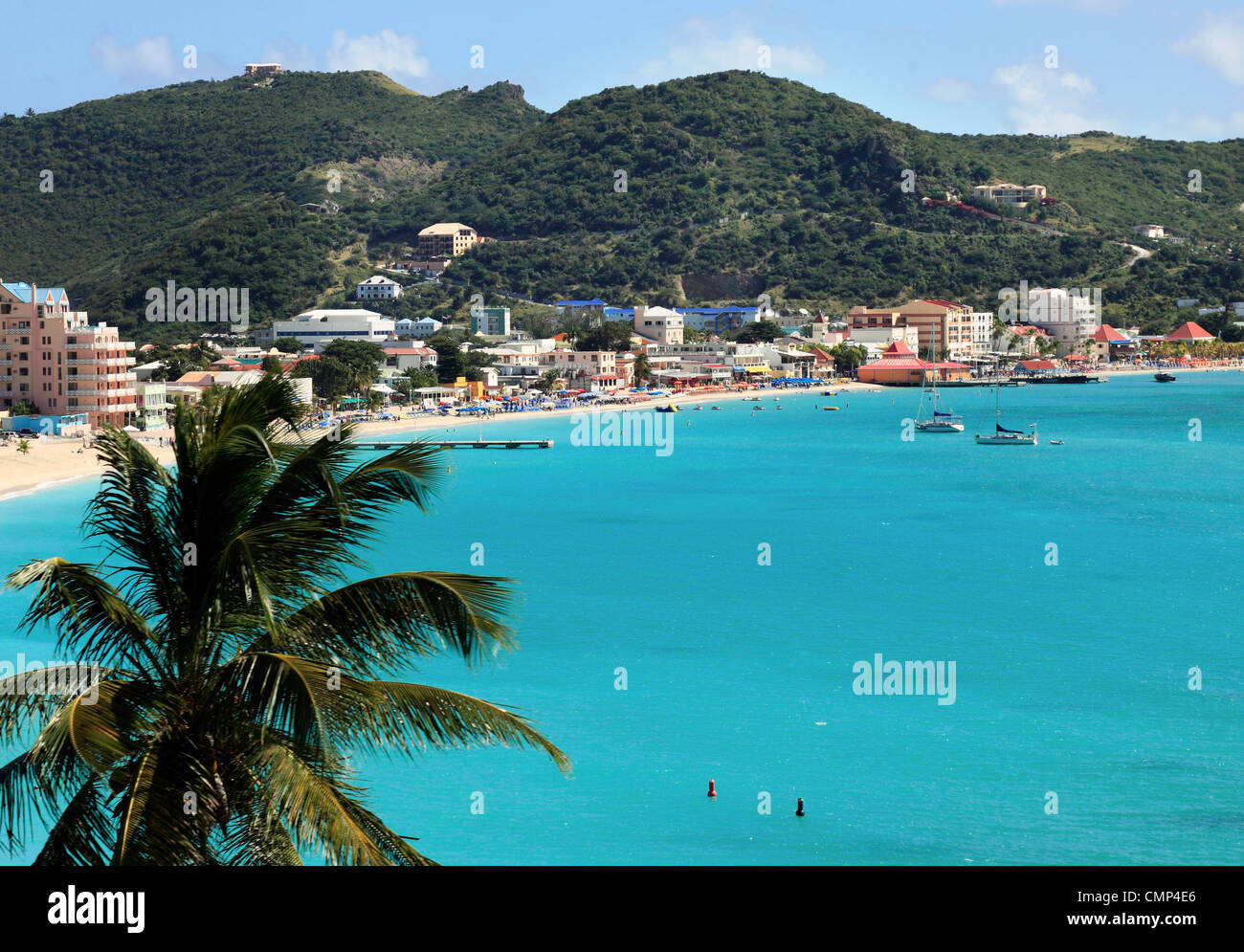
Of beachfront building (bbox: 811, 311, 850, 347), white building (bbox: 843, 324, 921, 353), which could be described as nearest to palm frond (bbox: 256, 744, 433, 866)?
beachfront building (bbox: 811, 311, 850, 347)

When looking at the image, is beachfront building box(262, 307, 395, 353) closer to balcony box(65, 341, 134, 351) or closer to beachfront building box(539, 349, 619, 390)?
beachfront building box(539, 349, 619, 390)

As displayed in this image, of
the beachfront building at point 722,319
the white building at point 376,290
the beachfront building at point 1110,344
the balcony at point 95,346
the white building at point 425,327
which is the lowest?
the balcony at point 95,346

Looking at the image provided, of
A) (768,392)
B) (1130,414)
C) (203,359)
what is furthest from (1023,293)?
(203,359)

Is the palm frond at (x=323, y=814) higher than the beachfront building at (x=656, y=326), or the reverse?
the beachfront building at (x=656, y=326)

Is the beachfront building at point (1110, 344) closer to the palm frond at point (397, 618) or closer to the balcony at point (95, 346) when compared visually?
the balcony at point (95, 346)

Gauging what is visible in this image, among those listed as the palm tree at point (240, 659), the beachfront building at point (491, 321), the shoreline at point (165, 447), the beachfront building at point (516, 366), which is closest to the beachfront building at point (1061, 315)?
the shoreline at point (165, 447)

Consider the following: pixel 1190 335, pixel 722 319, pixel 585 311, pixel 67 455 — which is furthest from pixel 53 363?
pixel 1190 335
